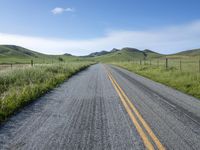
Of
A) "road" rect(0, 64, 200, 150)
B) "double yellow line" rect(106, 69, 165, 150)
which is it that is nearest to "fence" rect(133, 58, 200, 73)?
"double yellow line" rect(106, 69, 165, 150)

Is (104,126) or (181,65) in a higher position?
(181,65)

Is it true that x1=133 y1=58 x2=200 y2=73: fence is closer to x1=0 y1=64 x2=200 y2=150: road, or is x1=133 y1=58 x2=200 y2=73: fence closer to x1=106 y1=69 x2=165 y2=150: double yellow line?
x1=106 y1=69 x2=165 y2=150: double yellow line

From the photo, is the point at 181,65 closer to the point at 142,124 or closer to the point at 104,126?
the point at 142,124

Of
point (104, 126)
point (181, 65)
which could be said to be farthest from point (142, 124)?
point (181, 65)

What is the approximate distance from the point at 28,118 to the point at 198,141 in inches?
176

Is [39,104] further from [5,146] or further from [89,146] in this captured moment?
[89,146]

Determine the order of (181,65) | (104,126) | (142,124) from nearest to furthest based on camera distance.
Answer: (104,126) → (142,124) → (181,65)

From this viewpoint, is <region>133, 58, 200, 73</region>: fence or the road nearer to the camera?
the road

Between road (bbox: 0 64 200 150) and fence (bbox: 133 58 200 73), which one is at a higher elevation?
fence (bbox: 133 58 200 73)

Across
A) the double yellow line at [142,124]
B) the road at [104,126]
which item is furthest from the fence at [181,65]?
the road at [104,126]

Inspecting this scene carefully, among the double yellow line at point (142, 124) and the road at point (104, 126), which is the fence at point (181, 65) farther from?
the road at point (104, 126)

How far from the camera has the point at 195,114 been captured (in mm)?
7027

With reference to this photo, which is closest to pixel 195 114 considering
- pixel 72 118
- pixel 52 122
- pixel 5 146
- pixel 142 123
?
pixel 142 123

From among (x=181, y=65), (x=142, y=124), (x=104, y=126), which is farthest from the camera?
(x=181, y=65)
